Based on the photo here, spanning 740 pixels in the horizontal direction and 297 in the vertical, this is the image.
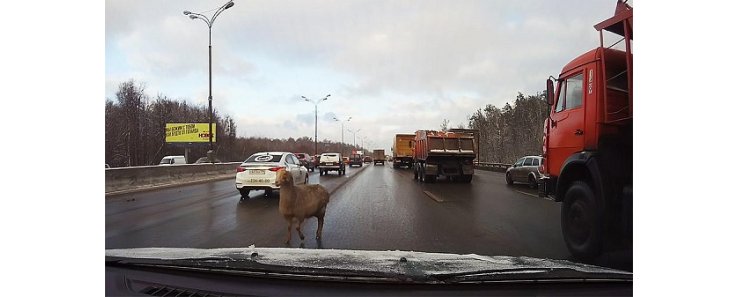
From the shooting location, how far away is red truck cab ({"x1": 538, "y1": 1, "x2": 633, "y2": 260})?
Result: 2.51 meters

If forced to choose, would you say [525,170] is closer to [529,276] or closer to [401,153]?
[529,276]

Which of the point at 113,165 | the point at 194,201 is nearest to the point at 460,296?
the point at 113,165

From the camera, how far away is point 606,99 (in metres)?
2.92

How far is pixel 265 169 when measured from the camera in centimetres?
467

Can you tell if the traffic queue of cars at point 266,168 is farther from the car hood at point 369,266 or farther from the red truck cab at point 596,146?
the red truck cab at point 596,146

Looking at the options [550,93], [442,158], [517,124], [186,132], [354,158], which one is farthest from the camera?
[354,158]

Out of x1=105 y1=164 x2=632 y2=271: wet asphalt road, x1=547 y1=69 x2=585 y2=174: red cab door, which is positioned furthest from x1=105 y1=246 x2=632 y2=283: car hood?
x1=547 y1=69 x2=585 y2=174: red cab door

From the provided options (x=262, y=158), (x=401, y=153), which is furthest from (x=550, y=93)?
A: (x=401, y=153)

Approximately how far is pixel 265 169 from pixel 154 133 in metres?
1.19

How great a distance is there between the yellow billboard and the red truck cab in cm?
351

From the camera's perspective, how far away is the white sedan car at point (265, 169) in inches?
164

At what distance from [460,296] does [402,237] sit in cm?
174

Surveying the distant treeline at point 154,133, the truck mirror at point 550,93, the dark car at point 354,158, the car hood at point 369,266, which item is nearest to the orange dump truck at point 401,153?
the dark car at point 354,158

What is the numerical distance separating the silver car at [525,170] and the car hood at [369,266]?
1884 millimetres
